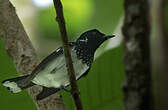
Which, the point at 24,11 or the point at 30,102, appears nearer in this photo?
the point at 30,102

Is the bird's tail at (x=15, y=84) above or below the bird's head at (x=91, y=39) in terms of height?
below

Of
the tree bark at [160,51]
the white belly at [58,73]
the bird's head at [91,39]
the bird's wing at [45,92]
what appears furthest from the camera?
the bird's head at [91,39]

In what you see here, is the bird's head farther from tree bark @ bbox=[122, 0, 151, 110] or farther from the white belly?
tree bark @ bbox=[122, 0, 151, 110]

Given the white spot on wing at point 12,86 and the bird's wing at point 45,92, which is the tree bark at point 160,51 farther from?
the white spot on wing at point 12,86

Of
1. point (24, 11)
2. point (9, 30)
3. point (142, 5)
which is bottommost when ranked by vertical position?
point (142, 5)

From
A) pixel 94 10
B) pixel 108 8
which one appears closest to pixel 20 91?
pixel 108 8

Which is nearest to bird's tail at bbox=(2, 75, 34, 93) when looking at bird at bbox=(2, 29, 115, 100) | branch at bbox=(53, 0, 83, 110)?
bird at bbox=(2, 29, 115, 100)

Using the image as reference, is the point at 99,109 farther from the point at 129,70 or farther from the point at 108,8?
the point at 129,70

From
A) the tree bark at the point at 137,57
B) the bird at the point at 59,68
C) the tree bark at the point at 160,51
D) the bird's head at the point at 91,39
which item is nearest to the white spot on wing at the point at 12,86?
the bird at the point at 59,68
